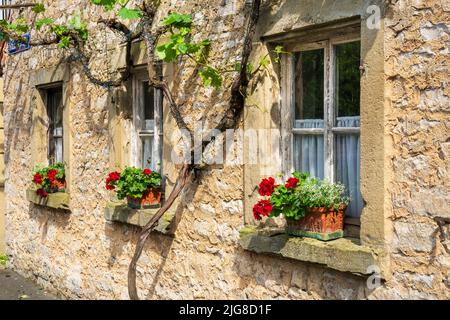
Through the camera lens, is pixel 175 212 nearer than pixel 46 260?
Yes

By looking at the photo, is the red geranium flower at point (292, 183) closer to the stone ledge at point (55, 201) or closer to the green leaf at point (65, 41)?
the green leaf at point (65, 41)

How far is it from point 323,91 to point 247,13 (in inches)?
35.4

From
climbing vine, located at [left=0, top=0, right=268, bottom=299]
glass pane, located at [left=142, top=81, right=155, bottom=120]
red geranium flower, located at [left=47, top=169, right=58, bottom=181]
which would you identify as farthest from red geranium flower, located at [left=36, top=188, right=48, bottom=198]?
glass pane, located at [left=142, top=81, right=155, bottom=120]

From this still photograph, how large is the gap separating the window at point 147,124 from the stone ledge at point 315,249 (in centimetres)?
166

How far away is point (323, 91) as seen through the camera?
400cm

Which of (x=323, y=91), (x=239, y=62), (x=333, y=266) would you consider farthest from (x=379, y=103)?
(x=239, y=62)

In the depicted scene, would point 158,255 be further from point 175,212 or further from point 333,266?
point 333,266

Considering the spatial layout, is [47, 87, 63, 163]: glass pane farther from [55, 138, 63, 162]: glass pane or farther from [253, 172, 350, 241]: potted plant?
[253, 172, 350, 241]: potted plant

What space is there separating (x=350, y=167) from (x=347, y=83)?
55 cm

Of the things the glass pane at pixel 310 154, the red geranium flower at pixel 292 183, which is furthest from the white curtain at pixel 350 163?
the red geranium flower at pixel 292 183

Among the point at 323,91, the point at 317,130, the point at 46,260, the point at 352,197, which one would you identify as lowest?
the point at 46,260

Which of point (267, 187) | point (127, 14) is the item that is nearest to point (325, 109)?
point (267, 187)

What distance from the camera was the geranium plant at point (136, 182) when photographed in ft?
17.8

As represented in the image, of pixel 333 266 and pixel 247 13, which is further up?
pixel 247 13
